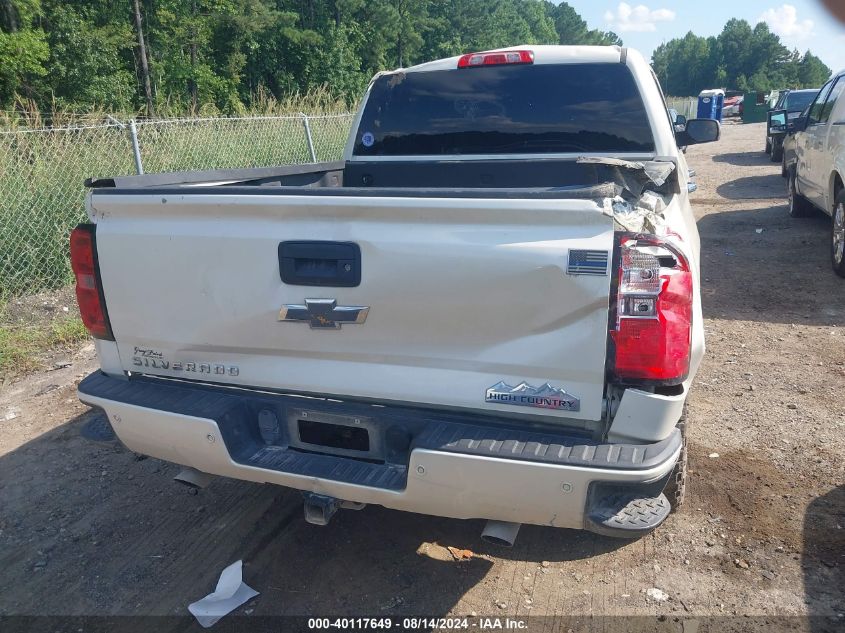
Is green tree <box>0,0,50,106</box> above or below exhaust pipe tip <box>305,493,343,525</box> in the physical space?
above

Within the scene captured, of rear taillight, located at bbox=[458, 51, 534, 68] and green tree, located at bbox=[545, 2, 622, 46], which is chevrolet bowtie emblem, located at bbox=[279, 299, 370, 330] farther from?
green tree, located at bbox=[545, 2, 622, 46]

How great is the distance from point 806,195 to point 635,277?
826 centimetres

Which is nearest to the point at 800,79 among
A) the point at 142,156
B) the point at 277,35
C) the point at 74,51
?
the point at 277,35

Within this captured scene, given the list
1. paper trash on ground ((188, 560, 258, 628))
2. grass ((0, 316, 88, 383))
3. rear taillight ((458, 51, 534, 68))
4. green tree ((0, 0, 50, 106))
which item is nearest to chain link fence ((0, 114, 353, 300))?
grass ((0, 316, 88, 383))

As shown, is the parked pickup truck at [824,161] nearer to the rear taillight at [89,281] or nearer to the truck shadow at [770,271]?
the truck shadow at [770,271]

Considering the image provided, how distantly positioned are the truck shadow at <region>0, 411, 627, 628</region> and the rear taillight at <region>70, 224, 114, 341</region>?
0.55 m

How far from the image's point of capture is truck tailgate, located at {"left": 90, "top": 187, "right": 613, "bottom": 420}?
221 cm

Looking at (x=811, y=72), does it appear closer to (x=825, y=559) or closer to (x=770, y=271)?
(x=770, y=271)

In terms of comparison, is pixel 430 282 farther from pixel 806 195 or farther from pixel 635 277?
pixel 806 195

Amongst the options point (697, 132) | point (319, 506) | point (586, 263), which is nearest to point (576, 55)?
point (697, 132)

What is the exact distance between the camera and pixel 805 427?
13.7ft

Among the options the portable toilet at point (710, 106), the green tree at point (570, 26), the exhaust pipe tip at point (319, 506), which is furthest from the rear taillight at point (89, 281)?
the green tree at point (570, 26)

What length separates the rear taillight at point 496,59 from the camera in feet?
13.6

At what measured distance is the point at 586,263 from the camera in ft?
7.06
